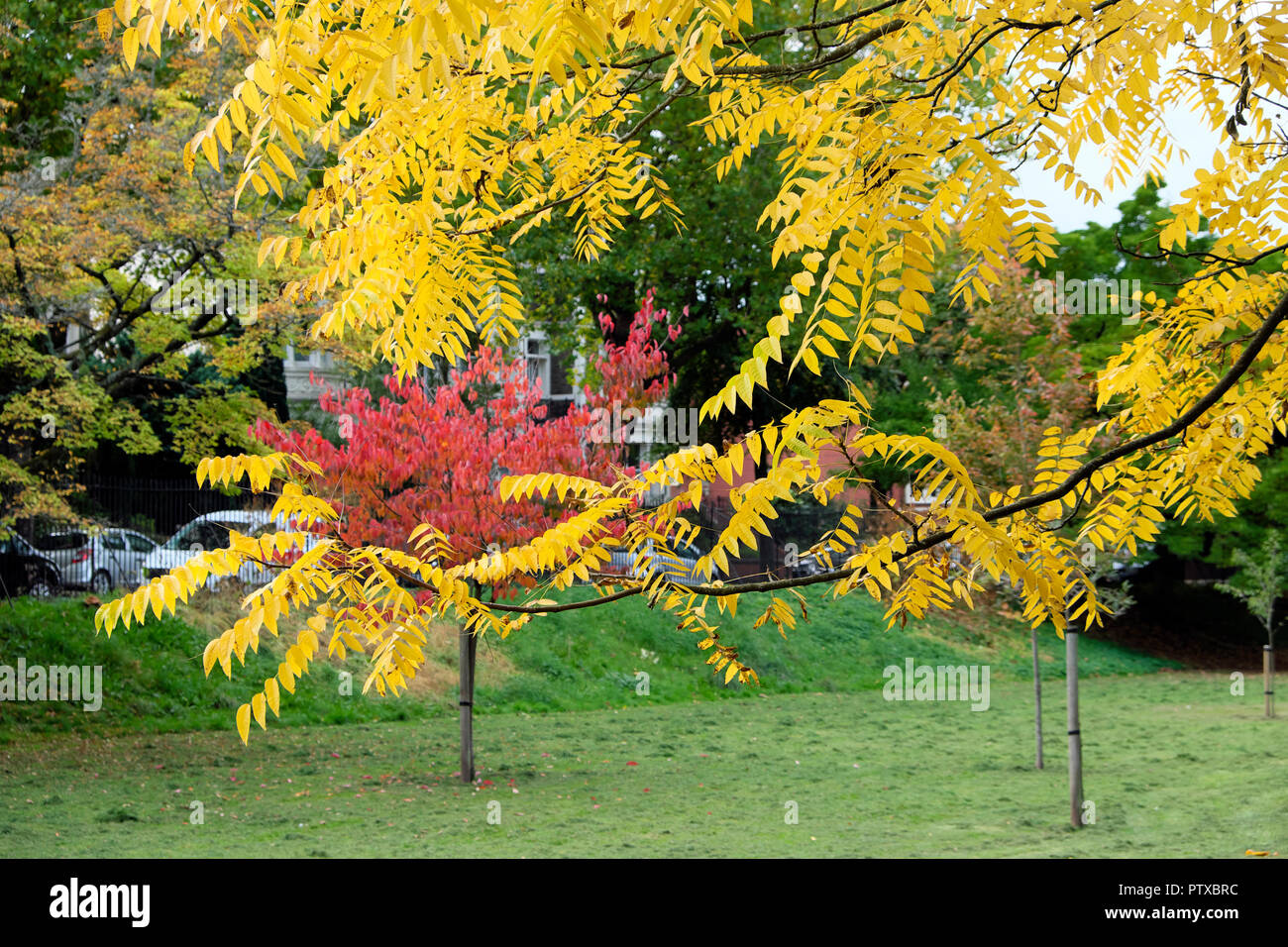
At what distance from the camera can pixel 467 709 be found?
42.3 ft

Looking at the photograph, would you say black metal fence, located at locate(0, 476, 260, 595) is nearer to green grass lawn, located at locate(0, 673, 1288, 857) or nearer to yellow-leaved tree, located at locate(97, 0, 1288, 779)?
green grass lawn, located at locate(0, 673, 1288, 857)

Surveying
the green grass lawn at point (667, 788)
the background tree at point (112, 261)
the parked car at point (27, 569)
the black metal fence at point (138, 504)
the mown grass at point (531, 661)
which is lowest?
the green grass lawn at point (667, 788)

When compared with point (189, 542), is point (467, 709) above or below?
below

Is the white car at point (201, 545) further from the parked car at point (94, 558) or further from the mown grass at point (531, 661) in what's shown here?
the mown grass at point (531, 661)

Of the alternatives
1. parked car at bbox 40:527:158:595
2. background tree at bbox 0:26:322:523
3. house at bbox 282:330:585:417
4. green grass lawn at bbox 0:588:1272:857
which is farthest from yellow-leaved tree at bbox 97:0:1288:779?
house at bbox 282:330:585:417

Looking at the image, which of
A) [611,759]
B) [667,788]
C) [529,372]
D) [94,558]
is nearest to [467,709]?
[611,759]

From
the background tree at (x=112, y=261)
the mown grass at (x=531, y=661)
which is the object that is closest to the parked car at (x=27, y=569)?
the mown grass at (x=531, y=661)

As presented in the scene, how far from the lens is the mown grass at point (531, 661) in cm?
1574

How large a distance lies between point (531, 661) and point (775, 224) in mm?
15878

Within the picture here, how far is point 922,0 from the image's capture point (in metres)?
3.97

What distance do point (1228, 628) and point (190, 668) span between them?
2489 cm

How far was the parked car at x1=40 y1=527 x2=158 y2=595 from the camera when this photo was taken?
18062 millimetres

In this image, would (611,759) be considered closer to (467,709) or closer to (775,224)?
(467,709)

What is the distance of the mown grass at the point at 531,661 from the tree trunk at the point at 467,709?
2.53 ft
